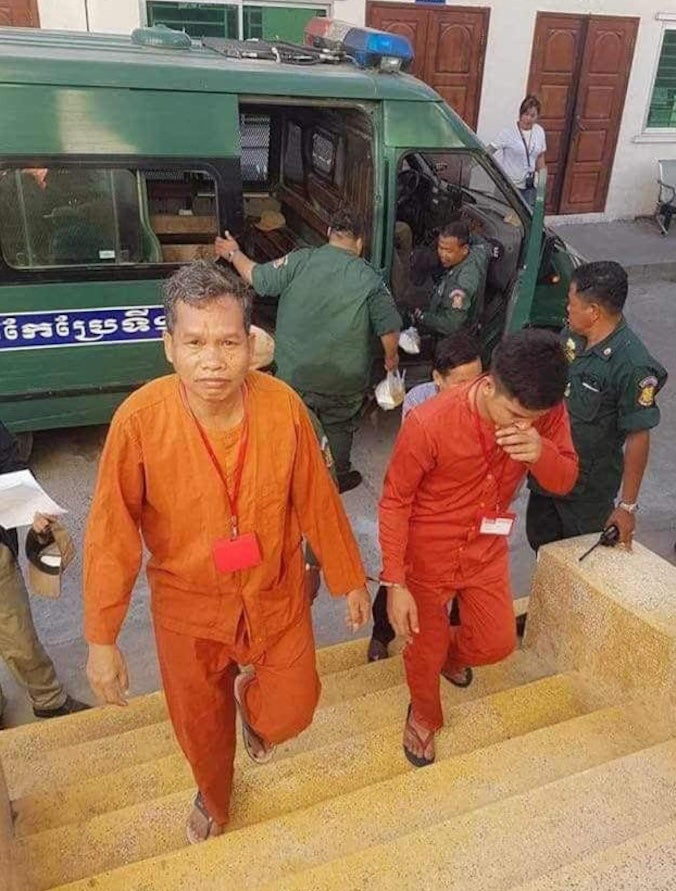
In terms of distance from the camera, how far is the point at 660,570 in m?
2.79

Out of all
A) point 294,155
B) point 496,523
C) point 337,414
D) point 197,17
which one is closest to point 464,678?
point 496,523

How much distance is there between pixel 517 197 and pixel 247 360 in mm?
3634

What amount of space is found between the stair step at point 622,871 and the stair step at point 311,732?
1.08m

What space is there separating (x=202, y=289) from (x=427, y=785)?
5.35 ft

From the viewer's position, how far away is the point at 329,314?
4230mm

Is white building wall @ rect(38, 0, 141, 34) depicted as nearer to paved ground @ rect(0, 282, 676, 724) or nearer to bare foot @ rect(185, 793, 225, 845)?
paved ground @ rect(0, 282, 676, 724)

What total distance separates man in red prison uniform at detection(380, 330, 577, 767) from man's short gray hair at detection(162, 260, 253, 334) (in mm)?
675

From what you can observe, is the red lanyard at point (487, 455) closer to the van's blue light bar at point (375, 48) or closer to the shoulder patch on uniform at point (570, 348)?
the shoulder patch on uniform at point (570, 348)

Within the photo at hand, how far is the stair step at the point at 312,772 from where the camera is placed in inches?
98.2

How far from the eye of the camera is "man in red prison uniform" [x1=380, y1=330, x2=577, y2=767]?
2.16m

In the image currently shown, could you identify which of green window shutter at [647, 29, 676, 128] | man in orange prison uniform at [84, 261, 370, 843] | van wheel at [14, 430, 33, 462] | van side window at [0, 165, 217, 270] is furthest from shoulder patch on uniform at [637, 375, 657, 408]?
green window shutter at [647, 29, 676, 128]

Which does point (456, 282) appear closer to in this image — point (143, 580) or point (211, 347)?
point (143, 580)

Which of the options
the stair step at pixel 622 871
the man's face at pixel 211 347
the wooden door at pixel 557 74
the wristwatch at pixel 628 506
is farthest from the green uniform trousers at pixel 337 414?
the wooden door at pixel 557 74

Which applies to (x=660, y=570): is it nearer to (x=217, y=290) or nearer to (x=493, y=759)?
(x=493, y=759)
